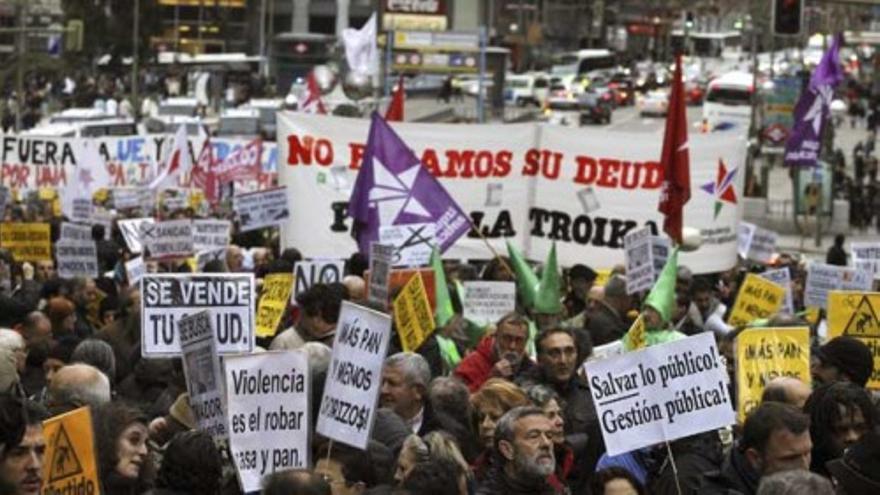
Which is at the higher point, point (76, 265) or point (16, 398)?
point (16, 398)

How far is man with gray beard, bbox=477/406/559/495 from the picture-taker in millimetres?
8336

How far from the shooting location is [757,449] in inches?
319

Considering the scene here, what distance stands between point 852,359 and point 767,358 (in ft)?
1.80

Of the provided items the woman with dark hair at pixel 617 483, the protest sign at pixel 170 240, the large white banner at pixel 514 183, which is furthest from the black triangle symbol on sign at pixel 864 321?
the protest sign at pixel 170 240

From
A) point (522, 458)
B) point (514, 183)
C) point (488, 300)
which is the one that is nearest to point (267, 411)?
point (522, 458)

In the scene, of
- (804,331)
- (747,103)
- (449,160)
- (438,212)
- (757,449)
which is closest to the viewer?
(757,449)

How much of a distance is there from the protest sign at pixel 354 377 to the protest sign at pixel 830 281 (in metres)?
7.82

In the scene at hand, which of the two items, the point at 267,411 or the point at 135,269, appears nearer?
the point at 267,411

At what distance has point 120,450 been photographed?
835 cm

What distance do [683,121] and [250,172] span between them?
17305 mm

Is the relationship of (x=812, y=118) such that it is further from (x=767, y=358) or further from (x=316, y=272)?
(x=767, y=358)

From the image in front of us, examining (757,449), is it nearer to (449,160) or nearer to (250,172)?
(449,160)

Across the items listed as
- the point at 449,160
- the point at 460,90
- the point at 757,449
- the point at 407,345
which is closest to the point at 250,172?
the point at 449,160

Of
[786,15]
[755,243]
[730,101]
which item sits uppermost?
[786,15]
